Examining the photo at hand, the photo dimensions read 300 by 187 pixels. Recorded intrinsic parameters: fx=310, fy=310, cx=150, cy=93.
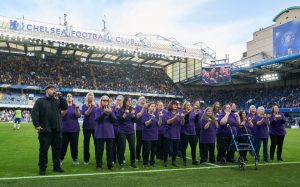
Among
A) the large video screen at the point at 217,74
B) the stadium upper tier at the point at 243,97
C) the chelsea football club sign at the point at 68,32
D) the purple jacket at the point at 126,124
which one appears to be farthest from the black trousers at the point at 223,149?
the chelsea football club sign at the point at 68,32

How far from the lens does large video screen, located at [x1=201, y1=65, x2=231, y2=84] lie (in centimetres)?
3984

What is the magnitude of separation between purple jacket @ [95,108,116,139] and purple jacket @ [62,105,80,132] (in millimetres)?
719

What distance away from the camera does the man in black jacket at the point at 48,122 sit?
6758 millimetres

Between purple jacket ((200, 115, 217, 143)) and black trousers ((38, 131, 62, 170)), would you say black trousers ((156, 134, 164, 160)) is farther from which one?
black trousers ((38, 131, 62, 170))

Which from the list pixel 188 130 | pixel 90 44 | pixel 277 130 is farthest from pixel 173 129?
pixel 90 44

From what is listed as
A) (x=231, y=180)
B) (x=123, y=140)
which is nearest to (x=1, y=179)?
(x=123, y=140)

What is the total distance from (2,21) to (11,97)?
9.33 meters

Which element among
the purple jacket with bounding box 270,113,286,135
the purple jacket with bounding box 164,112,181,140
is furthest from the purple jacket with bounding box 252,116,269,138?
the purple jacket with bounding box 164,112,181,140

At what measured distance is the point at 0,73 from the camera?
129 feet

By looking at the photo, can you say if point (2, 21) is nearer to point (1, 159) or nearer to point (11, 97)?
point (11, 97)

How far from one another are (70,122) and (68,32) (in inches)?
1324

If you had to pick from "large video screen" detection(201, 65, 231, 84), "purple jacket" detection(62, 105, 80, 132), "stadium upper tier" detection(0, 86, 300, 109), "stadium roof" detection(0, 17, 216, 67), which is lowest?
"purple jacket" detection(62, 105, 80, 132)

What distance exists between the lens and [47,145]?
6844mm

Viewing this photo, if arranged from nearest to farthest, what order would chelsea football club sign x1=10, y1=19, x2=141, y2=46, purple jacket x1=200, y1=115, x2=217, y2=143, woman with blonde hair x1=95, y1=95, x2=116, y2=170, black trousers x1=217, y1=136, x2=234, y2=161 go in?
1. woman with blonde hair x1=95, y1=95, x2=116, y2=170
2. purple jacket x1=200, y1=115, x2=217, y2=143
3. black trousers x1=217, y1=136, x2=234, y2=161
4. chelsea football club sign x1=10, y1=19, x2=141, y2=46
